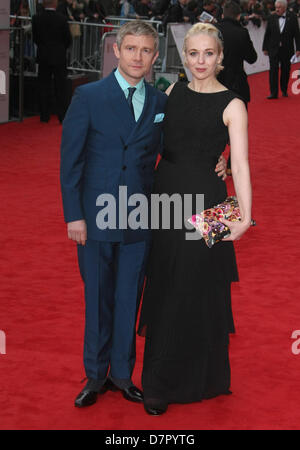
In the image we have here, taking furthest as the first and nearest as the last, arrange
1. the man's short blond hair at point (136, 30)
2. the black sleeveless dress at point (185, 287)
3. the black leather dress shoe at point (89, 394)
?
the black leather dress shoe at point (89, 394) → the black sleeveless dress at point (185, 287) → the man's short blond hair at point (136, 30)

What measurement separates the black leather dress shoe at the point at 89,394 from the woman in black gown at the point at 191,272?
0.22 meters

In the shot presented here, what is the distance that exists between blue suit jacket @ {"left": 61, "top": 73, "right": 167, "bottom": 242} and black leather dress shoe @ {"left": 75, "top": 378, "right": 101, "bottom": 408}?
71 cm

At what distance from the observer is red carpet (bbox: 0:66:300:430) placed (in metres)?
3.70

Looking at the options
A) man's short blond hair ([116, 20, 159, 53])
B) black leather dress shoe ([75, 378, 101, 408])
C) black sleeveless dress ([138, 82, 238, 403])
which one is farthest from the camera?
black leather dress shoe ([75, 378, 101, 408])

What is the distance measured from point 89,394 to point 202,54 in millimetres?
1625

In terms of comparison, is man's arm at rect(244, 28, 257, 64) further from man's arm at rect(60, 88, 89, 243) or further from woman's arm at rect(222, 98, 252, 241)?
man's arm at rect(60, 88, 89, 243)

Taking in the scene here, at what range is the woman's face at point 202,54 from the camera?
3420mm

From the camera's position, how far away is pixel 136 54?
3387mm

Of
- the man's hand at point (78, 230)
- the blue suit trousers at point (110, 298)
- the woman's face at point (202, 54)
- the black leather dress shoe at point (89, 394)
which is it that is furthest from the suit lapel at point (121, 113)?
the black leather dress shoe at point (89, 394)

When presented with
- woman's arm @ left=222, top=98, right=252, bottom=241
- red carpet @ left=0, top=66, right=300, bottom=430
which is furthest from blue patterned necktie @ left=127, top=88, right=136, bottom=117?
red carpet @ left=0, top=66, right=300, bottom=430

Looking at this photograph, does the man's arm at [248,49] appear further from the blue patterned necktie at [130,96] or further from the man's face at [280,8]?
the man's face at [280,8]

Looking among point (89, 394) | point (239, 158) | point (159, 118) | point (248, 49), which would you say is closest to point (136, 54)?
point (159, 118)
